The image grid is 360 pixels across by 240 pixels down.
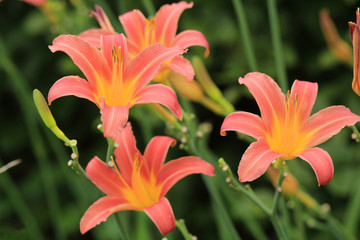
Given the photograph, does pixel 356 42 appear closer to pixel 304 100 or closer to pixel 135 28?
pixel 304 100

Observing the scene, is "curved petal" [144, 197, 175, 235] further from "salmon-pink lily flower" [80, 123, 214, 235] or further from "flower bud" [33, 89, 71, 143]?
"flower bud" [33, 89, 71, 143]

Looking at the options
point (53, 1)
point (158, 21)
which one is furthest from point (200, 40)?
point (53, 1)

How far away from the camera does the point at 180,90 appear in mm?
915

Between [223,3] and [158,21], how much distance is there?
947mm

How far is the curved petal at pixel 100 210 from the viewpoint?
2.08 feet

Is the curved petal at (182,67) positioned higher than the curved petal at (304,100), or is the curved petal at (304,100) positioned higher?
the curved petal at (182,67)

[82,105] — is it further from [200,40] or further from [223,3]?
[200,40]

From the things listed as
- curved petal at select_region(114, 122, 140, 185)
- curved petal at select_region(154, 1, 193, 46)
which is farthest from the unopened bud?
curved petal at select_region(114, 122, 140, 185)

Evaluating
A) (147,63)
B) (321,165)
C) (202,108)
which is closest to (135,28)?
(147,63)

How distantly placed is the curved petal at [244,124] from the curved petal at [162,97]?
0.06 m

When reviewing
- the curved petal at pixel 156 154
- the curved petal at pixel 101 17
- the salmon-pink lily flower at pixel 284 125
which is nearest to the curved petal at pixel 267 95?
the salmon-pink lily flower at pixel 284 125

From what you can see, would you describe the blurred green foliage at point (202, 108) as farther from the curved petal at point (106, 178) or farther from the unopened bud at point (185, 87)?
the curved petal at point (106, 178)

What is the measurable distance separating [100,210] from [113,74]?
18 cm

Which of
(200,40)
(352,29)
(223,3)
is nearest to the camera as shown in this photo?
(352,29)
